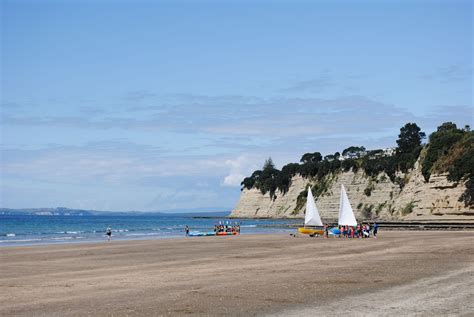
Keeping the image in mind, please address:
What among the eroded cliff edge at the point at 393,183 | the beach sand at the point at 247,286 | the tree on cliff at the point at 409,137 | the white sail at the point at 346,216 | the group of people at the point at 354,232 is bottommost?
the beach sand at the point at 247,286

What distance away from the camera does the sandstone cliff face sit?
97.3 m

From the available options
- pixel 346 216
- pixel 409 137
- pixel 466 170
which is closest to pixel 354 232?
pixel 346 216

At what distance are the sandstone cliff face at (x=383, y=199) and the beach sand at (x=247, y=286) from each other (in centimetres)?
6616

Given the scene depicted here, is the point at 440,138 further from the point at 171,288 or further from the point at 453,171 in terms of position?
the point at 171,288

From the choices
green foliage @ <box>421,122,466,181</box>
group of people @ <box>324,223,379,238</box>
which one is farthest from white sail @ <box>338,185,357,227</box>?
green foliage @ <box>421,122,466,181</box>

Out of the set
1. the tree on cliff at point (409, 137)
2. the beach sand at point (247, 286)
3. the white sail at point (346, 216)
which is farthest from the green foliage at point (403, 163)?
the beach sand at point (247, 286)

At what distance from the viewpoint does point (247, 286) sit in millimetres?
21703

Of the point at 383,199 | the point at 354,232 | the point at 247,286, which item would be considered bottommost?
the point at 247,286

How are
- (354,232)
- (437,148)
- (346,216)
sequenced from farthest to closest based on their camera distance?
1. (437,148)
2. (346,216)
3. (354,232)

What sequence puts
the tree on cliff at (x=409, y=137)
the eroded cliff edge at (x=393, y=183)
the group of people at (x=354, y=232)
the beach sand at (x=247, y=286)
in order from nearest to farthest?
the beach sand at (x=247, y=286)
the group of people at (x=354, y=232)
the eroded cliff edge at (x=393, y=183)
the tree on cliff at (x=409, y=137)

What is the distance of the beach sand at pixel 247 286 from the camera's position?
1708 centimetres

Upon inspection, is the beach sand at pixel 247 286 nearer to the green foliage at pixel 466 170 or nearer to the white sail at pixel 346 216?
the white sail at pixel 346 216

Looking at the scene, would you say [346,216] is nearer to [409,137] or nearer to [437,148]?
[437,148]

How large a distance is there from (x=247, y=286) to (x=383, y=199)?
376 feet
